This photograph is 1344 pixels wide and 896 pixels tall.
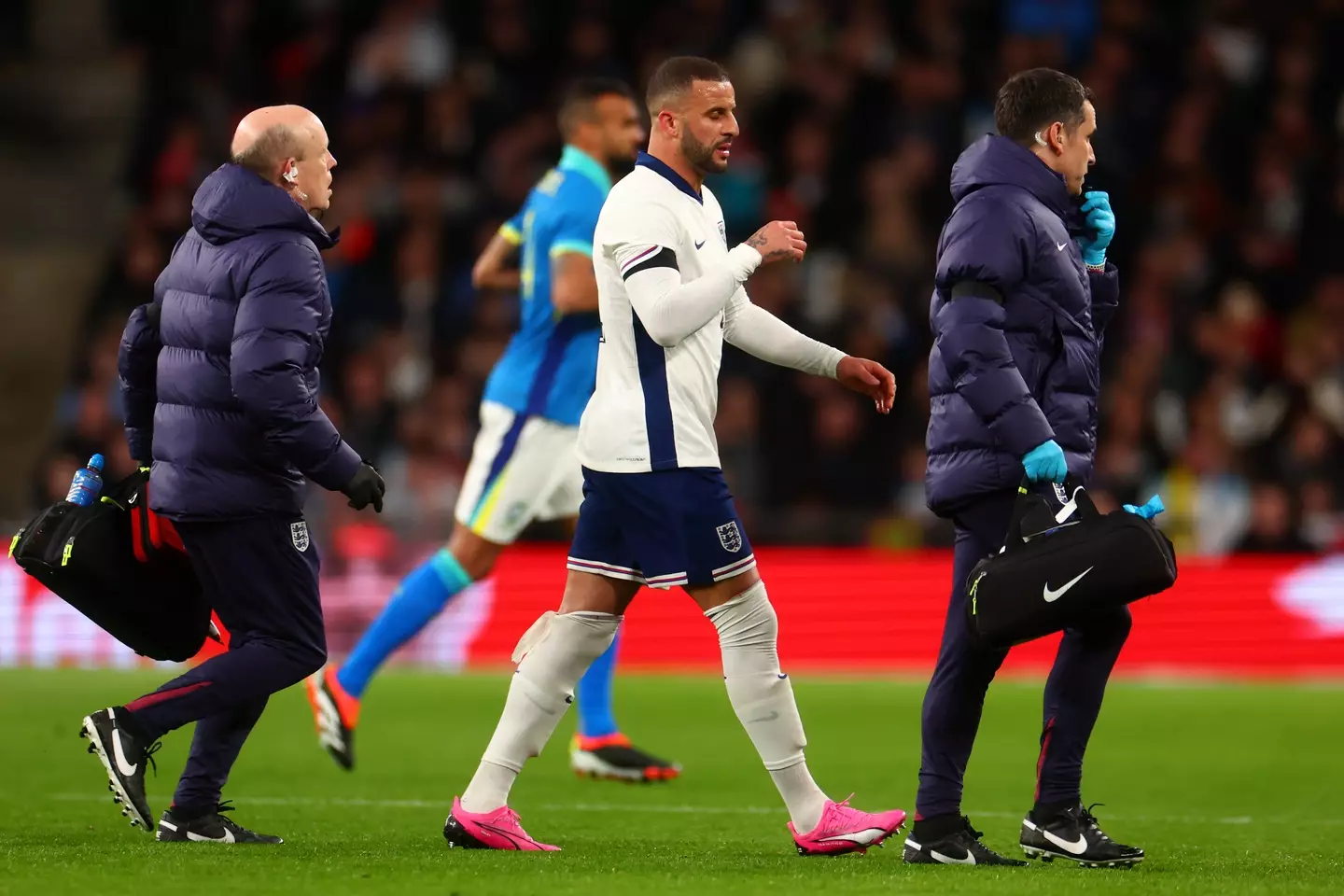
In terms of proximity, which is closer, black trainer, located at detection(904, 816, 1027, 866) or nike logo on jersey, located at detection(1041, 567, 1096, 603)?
nike logo on jersey, located at detection(1041, 567, 1096, 603)

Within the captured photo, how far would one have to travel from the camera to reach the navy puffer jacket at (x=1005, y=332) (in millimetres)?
5812

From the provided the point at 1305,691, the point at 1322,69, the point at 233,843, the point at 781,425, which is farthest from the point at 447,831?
the point at 1322,69

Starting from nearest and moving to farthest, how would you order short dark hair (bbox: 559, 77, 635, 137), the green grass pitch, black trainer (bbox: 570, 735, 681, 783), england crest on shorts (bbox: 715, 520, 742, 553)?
the green grass pitch, england crest on shorts (bbox: 715, 520, 742, 553), black trainer (bbox: 570, 735, 681, 783), short dark hair (bbox: 559, 77, 635, 137)

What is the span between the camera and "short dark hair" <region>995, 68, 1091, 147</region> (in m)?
6.12

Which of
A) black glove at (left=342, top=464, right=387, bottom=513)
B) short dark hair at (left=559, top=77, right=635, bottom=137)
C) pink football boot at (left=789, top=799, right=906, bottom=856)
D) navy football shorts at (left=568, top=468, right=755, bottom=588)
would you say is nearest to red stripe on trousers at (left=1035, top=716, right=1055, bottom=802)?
pink football boot at (left=789, top=799, right=906, bottom=856)

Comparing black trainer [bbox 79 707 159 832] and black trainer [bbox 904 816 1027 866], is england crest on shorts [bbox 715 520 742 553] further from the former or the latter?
black trainer [bbox 79 707 159 832]

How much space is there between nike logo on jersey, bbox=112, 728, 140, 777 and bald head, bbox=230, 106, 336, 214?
164cm

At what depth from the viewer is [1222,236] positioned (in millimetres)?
17141

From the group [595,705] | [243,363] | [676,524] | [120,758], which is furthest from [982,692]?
[595,705]

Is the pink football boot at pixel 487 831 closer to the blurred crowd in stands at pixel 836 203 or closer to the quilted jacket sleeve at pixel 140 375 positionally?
the quilted jacket sleeve at pixel 140 375

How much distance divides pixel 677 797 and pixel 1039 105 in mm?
3181

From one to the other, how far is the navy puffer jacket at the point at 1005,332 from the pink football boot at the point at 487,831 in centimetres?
154

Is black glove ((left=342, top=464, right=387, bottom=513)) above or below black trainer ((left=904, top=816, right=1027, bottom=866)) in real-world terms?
above

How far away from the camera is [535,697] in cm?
621
